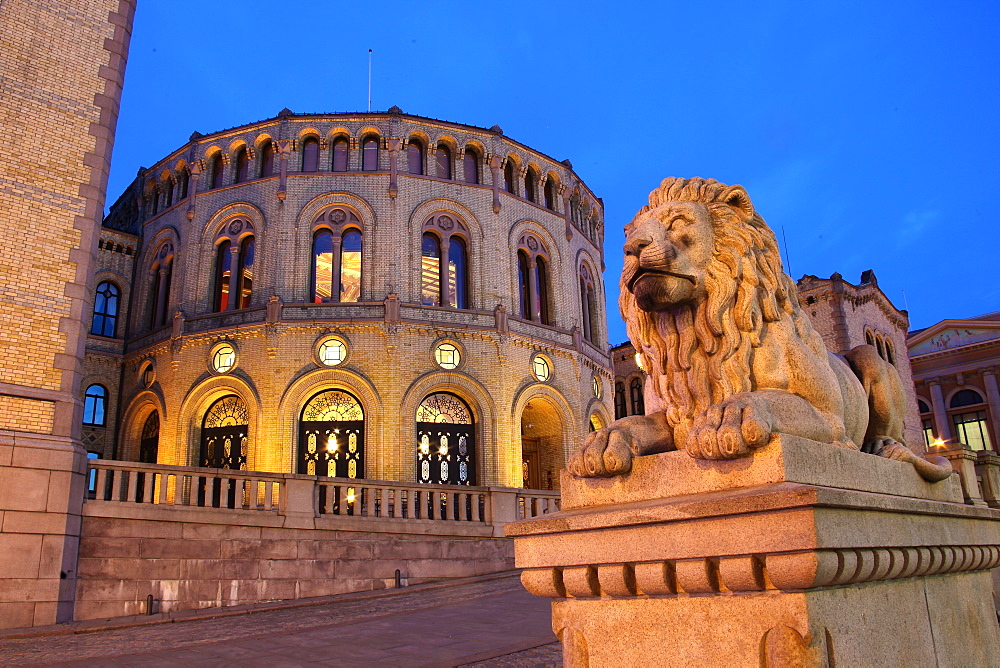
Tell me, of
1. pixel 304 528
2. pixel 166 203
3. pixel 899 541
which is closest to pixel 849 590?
pixel 899 541

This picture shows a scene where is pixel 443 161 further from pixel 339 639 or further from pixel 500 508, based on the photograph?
pixel 339 639

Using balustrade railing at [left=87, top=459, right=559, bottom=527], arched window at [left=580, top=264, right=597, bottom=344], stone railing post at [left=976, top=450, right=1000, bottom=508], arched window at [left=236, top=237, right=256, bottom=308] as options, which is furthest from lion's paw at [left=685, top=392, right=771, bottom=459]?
arched window at [left=580, top=264, right=597, bottom=344]

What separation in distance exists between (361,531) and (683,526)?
13594 millimetres

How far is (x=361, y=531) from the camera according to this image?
1547cm

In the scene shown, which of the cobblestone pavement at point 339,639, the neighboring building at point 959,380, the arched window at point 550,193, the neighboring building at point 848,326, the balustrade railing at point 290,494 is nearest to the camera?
the cobblestone pavement at point 339,639

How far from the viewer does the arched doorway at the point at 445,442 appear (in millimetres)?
24688

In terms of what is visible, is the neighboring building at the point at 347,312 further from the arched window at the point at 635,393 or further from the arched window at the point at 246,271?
the arched window at the point at 635,393

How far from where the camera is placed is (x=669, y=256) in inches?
130

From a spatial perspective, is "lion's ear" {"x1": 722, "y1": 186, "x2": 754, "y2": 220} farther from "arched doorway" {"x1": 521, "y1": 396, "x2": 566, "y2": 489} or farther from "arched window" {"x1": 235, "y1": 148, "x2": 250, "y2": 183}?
"arched window" {"x1": 235, "y1": 148, "x2": 250, "y2": 183}

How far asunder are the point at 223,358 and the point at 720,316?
79.4 feet

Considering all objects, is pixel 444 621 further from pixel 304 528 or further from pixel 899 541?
pixel 899 541

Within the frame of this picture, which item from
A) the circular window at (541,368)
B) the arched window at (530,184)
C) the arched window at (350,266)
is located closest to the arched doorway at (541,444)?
the circular window at (541,368)

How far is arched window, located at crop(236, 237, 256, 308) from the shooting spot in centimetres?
2655

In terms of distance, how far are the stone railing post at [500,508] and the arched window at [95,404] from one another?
1683cm
